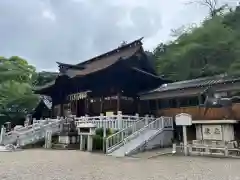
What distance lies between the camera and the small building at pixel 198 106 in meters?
14.3

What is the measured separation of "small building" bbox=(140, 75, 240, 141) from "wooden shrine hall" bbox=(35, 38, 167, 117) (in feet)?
4.69

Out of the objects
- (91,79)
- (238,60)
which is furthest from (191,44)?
(91,79)

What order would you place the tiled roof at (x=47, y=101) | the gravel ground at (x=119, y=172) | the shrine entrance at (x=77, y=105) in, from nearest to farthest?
the gravel ground at (x=119, y=172)
the shrine entrance at (x=77, y=105)
the tiled roof at (x=47, y=101)

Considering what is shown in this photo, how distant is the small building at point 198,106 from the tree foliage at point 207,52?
281cm

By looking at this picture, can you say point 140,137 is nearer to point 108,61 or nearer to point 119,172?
point 119,172

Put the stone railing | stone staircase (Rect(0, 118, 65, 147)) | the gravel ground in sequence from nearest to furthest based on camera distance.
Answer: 1. the gravel ground
2. the stone railing
3. stone staircase (Rect(0, 118, 65, 147))

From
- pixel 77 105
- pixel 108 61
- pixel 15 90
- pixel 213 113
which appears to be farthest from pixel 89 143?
pixel 15 90

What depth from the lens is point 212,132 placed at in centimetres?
1465

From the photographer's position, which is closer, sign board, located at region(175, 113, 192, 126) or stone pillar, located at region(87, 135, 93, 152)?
sign board, located at region(175, 113, 192, 126)

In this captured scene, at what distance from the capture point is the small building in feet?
47.0

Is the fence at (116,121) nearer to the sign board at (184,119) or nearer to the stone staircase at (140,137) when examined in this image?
the stone staircase at (140,137)

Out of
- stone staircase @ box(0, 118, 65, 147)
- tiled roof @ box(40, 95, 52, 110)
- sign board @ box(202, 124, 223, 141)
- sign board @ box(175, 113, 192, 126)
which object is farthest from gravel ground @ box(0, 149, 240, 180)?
tiled roof @ box(40, 95, 52, 110)

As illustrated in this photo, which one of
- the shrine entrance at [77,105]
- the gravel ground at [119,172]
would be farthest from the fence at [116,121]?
the gravel ground at [119,172]

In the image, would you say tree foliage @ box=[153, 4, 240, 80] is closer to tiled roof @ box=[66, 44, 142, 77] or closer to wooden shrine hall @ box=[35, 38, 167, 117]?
wooden shrine hall @ box=[35, 38, 167, 117]
